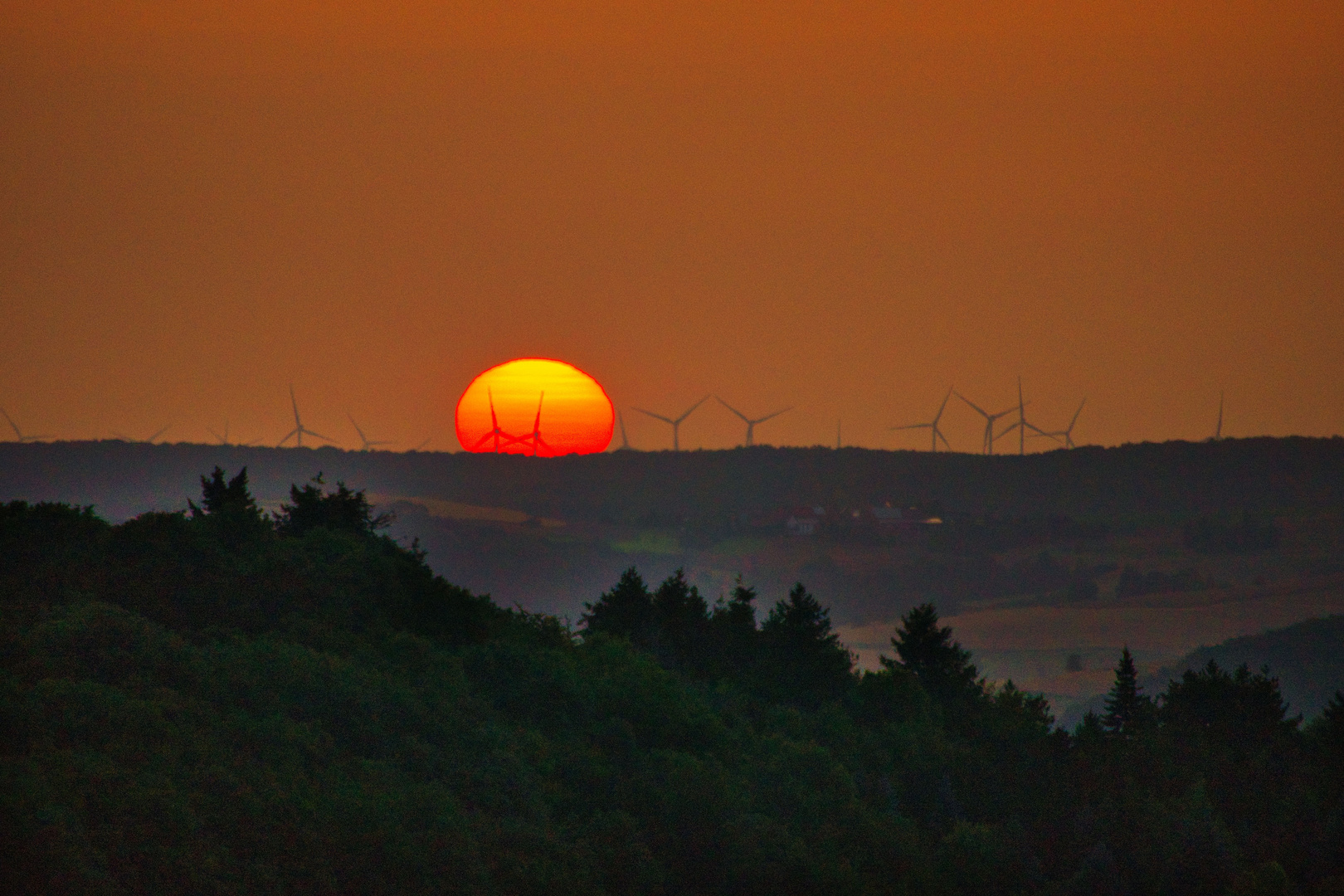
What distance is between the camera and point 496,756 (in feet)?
201


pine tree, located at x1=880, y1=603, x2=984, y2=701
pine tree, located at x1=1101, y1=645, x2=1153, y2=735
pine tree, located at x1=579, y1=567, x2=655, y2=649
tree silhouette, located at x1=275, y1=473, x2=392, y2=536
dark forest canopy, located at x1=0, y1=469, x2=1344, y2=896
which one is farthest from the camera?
pine tree, located at x1=880, y1=603, x2=984, y2=701

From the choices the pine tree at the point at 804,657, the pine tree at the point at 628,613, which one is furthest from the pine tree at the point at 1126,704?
the pine tree at the point at 628,613

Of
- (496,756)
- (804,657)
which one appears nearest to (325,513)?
(804,657)

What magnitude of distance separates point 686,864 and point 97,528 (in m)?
33.6

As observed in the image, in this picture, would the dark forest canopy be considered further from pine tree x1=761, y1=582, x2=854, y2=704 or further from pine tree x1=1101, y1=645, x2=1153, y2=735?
pine tree x1=1101, y1=645, x2=1153, y2=735

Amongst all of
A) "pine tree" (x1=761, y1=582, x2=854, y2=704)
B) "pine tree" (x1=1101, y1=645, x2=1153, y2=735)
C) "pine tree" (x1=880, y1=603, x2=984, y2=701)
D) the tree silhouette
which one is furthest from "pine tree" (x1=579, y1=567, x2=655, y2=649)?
"pine tree" (x1=1101, y1=645, x2=1153, y2=735)

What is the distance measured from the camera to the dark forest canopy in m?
47.5

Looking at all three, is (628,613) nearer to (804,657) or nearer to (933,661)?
(804,657)

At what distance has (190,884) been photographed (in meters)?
42.6

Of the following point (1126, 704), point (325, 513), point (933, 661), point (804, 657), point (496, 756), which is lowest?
point (1126, 704)

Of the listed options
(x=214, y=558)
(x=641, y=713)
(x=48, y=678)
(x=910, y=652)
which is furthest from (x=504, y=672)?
(x=910, y=652)

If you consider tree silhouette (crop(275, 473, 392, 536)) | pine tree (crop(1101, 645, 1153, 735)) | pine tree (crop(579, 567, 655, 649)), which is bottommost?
pine tree (crop(1101, 645, 1153, 735))

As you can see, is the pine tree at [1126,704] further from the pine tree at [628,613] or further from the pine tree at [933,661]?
the pine tree at [628,613]

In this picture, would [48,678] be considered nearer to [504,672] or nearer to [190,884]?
[190,884]
